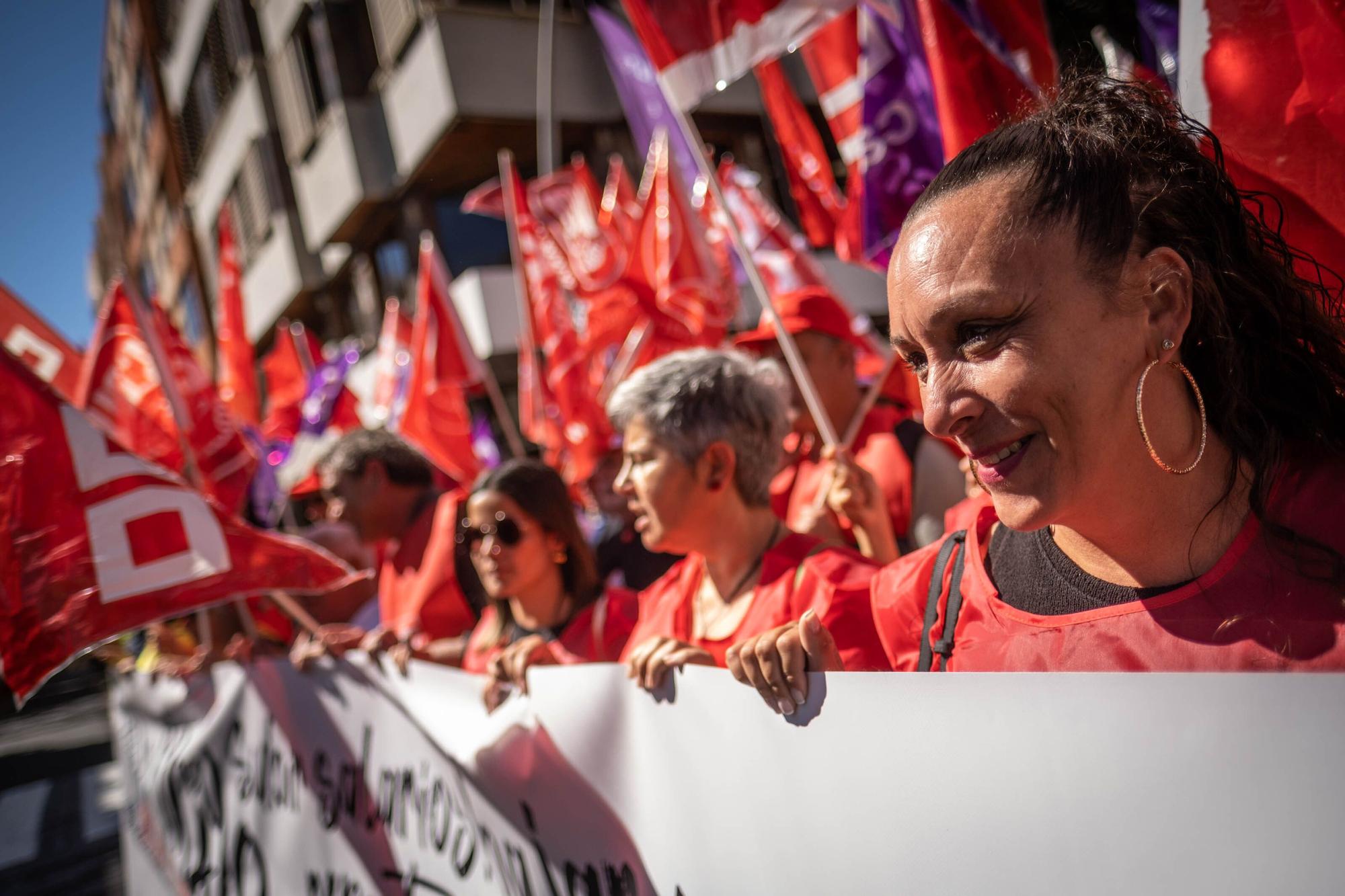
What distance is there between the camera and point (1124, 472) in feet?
3.75

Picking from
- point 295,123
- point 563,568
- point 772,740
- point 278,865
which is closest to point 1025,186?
point 772,740

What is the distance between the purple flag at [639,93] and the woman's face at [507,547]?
287 centimetres

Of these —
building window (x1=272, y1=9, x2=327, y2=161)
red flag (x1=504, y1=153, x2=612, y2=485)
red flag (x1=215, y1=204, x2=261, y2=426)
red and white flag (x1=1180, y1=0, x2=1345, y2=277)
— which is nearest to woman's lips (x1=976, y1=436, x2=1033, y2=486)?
red and white flag (x1=1180, y1=0, x2=1345, y2=277)

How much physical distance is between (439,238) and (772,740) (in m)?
13.1

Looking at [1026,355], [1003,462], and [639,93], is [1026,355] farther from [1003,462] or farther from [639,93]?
[639,93]

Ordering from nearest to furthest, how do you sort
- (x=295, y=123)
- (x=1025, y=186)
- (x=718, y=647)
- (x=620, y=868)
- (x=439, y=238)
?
(x=1025, y=186)
(x=620, y=868)
(x=718, y=647)
(x=439, y=238)
(x=295, y=123)

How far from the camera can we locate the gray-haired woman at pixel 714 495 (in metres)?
2.12

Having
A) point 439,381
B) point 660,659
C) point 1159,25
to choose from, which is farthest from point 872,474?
point 439,381

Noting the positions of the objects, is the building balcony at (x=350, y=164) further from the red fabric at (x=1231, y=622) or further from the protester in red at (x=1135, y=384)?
the red fabric at (x=1231, y=622)

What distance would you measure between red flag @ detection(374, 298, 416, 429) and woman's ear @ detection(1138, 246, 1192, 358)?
6.36 m

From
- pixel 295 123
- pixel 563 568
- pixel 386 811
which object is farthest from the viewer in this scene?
pixel 295 123

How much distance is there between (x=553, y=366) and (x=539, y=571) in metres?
2.97

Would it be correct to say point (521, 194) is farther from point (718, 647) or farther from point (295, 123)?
point (295, 123)

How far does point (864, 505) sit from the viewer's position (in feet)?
8.09
